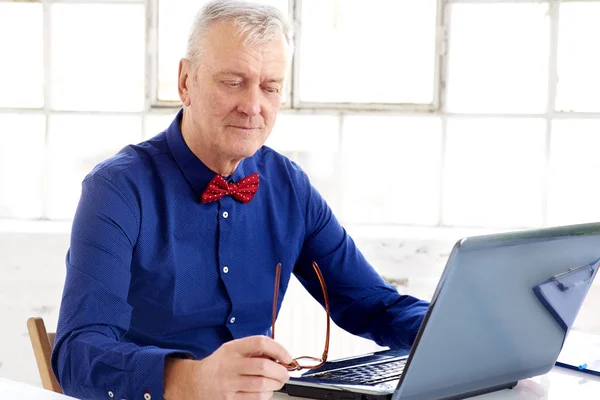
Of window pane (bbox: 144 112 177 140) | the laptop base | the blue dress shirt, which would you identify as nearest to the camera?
the laptop base

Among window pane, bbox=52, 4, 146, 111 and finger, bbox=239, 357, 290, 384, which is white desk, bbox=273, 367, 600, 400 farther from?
window pane, bbox=52, 4, 146, 111

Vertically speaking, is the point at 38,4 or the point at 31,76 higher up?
the point at 38,4

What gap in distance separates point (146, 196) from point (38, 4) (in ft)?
6.08

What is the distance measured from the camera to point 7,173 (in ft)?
11.4

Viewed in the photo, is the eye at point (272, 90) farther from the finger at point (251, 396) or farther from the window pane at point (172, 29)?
the window pane at point (172, 29)

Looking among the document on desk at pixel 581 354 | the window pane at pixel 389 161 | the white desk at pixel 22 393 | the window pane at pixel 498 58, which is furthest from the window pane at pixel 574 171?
the white desk at pixel 22 393

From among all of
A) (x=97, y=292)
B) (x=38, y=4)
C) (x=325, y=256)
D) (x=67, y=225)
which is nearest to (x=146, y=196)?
(x=97, y=292)

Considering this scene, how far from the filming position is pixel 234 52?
1873 mm

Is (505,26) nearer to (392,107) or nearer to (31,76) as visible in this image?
(392,107)

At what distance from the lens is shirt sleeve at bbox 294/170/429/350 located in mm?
1955

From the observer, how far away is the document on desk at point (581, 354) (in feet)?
5.52

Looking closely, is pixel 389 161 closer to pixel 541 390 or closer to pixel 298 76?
pixel 298 76

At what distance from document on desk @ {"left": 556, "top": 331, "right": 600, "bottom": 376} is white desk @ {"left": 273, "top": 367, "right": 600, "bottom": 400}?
0.06 feet

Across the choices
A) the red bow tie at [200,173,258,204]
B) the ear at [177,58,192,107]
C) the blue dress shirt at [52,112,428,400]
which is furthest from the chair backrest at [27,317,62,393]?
the ear at [177,58,192,107]
